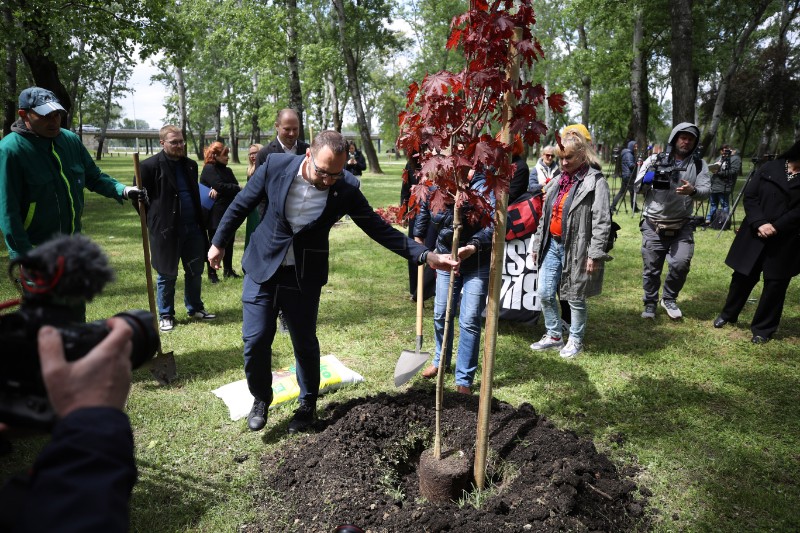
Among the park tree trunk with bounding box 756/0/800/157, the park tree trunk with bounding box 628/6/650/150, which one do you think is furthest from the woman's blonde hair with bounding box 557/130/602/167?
the park tree trunk with bounding box 756/0/800/157

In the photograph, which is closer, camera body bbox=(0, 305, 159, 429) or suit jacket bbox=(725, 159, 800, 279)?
camera body bbox=(0, 305, 159, 429)

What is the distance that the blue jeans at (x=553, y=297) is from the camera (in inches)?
206

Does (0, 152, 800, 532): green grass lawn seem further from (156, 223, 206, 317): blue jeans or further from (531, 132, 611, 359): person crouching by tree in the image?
(531, 132, 611, 359): person crouching by tree

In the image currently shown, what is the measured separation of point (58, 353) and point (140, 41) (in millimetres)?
13843

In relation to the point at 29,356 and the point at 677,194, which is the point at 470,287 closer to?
the point at 677,194

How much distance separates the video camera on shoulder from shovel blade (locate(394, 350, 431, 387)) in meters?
2.72

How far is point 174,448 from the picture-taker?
3652 mm

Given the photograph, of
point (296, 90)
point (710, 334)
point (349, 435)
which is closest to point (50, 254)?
point (349, 435)

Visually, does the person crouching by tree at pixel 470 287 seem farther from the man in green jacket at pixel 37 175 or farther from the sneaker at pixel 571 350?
the man in green jacket at pixel 37 175

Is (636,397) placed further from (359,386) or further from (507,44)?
(507,44)

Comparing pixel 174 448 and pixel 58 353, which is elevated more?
pixel 58 353

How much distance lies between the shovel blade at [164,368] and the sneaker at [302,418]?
4.55ft

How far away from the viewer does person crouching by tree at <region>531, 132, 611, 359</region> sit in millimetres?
4852

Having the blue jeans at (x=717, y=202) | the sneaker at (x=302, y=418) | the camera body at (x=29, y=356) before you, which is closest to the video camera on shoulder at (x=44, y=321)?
the camera body at (x=29, y=356)
